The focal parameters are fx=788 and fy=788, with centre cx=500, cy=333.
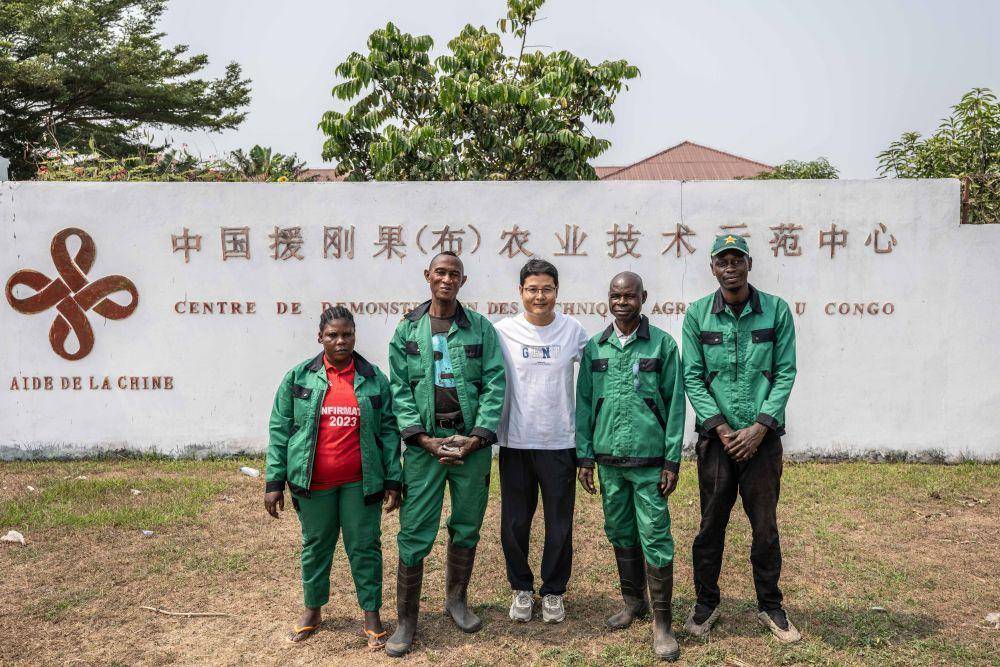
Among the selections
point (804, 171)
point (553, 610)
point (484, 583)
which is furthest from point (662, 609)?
point (804, 171)

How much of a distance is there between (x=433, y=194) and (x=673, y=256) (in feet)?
6.28

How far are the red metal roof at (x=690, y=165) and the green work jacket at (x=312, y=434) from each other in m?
23.0

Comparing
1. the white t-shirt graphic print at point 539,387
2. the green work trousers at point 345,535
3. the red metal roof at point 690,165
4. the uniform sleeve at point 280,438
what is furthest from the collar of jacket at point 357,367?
the red metal roof at point 690,165

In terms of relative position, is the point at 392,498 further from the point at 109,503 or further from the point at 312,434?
the point at 109,503

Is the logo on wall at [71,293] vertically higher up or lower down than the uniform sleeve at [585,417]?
higher up

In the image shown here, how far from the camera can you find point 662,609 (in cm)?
305

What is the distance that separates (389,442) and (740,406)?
4.61ft

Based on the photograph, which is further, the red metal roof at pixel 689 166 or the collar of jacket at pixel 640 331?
the red metal roof at pixel 689 166

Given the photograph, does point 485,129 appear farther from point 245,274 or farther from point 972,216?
point 972,216

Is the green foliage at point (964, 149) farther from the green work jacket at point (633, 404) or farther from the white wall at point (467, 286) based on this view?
the green work jacket at point (633, 404)

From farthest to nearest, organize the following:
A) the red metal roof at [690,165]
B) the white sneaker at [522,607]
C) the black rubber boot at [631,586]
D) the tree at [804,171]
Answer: the red metal roof at [690,165] < the tree at [804,171] < the white sneaker at [522,607] < the black rubber boot at [631,586]

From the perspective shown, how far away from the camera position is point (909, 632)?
10.6 feet

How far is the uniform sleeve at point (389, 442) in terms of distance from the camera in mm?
3178

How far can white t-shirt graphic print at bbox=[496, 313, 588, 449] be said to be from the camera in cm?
329
